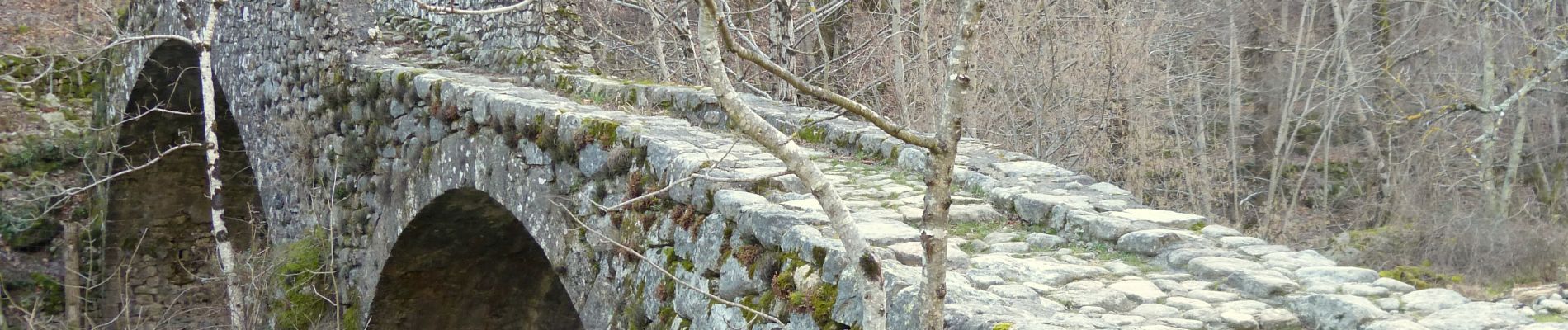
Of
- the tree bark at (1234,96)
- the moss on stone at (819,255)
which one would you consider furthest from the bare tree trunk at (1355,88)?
the moss on stone at (819,255)

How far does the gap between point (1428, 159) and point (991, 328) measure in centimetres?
1431

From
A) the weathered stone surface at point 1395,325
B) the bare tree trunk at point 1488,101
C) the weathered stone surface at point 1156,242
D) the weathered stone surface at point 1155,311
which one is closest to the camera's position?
the weathered stone surface at point 1395,325

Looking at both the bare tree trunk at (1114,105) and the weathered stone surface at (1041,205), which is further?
the bare tree trunk at (1114,105)

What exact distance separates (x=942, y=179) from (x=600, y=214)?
255 cm

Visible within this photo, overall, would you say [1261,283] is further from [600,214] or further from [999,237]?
[600,214]

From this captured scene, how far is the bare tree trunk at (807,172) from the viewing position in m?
2.74

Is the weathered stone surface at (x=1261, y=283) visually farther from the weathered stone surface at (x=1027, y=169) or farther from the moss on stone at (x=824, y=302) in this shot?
the weathered stone surface at (x=1027, y=169)

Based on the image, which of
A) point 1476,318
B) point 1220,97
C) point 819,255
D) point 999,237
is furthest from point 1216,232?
point 1220,97

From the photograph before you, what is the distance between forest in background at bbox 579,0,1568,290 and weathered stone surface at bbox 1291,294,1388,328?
490cm

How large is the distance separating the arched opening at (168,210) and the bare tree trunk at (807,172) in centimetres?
1236

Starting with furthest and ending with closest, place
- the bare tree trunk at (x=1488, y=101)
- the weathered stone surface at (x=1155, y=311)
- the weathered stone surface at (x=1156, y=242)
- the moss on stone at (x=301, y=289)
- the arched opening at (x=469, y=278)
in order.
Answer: the bare tree trunk at (x=1488, y=101) < the moss on stone at (x=301, y=289) < the arched opening at (x=469, y=278) < the weathered stone surface at (x=1156, y=242) < the weathered stone surface at (x=1155, y=311)

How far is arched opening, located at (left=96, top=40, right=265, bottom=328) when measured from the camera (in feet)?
46.0

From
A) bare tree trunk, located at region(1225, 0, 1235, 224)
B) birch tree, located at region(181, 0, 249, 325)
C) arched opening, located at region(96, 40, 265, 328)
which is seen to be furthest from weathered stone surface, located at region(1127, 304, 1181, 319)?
bare tree trunk, located at region(1225, 0, 1235, 224)

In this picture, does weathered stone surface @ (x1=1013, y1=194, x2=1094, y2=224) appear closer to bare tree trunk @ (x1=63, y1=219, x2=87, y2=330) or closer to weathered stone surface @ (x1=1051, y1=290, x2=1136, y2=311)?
weathered stone surface @ (x1=1051, y1=290, x2=1136, y2=311)
